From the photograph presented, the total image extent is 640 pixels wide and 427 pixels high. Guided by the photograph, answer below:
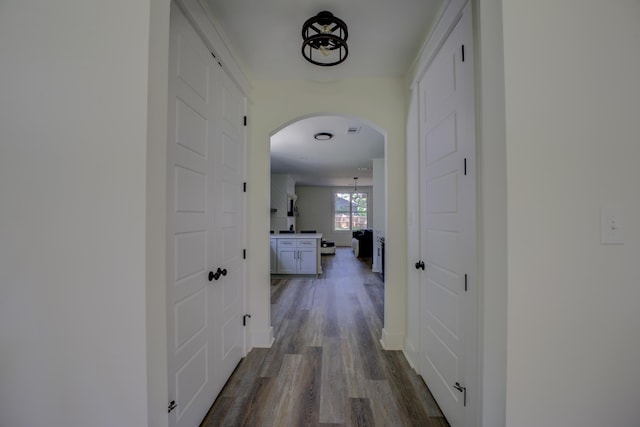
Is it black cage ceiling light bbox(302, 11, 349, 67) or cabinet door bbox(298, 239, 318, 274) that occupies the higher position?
black cage ceiling light bbox(302, 11, 349, 67)

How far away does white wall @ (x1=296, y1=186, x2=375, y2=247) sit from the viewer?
1162 centimetres

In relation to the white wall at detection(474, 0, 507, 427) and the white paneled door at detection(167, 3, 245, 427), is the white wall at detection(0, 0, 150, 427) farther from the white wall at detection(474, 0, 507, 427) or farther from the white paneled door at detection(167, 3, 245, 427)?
the white wall at detection(474, 0, 507, 427)

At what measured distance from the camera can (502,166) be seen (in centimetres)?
83

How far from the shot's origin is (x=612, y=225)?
0.81 m

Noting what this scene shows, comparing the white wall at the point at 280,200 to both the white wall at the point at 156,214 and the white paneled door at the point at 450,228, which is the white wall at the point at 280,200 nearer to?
the white paneled door at the point at 450,228

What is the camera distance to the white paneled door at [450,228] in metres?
1.31

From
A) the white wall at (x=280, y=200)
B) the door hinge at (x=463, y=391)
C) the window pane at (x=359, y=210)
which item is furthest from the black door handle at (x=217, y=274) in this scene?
the window pane at (x=359, y=210)

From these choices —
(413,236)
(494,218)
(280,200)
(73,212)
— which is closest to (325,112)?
(413,236)

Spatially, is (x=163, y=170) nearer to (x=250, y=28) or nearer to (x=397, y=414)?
(x=250, y=28)

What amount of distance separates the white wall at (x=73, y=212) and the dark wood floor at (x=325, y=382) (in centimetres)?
101

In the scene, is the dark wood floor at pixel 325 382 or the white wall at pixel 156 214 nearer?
the white wall at pixel 156 214

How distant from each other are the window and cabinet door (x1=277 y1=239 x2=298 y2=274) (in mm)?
6229

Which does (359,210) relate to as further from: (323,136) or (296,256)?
(323,136)

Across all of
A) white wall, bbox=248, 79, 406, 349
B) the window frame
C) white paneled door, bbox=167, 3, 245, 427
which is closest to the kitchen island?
white wall, bbox=248, 79, 406, 349
